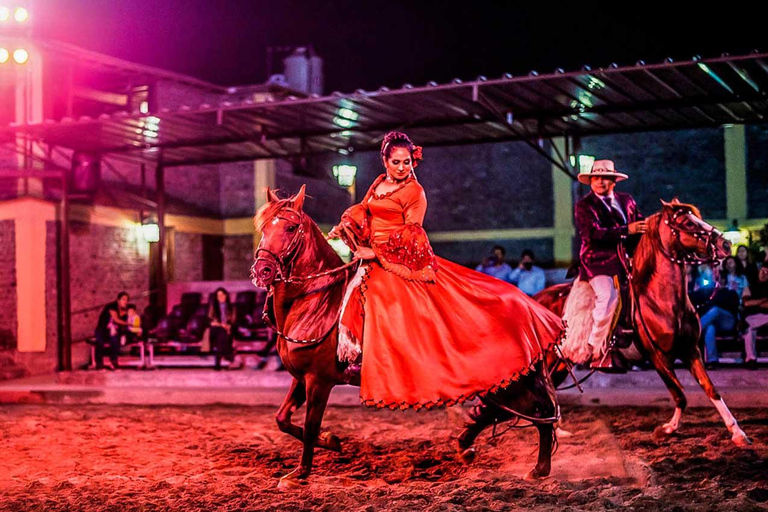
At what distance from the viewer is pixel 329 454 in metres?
7.16

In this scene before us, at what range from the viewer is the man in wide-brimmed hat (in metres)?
7.57

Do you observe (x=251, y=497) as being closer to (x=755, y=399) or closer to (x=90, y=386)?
(x=755, y=399)

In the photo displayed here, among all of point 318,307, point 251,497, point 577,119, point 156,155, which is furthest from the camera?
point 156,155

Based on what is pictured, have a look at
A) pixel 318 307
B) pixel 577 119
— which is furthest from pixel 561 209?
pixel 318 307

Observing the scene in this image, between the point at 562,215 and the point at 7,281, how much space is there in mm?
14816

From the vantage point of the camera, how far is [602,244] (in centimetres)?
770

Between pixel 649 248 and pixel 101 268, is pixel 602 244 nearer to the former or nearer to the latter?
pixel 649 248

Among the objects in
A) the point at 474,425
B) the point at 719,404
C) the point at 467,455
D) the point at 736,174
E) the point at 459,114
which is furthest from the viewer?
the point at 736,174

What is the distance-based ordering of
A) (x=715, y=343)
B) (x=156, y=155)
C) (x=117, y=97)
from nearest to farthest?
(x=715, y=343)
(x=156, y=155)
(x=117, y=97)

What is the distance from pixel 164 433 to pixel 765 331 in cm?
836

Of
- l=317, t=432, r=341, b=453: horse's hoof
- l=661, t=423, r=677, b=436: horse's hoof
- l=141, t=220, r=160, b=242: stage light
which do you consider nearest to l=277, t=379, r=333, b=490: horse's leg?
l=317, t=432, r=341, b=453: horse's hoof

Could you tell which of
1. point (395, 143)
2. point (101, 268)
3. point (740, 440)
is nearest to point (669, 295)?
point (740, 440)

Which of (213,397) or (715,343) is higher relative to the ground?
(715,343)

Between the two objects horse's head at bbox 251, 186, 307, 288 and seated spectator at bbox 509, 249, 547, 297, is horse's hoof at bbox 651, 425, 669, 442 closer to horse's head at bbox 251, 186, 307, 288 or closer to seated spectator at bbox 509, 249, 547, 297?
horse's head at bbox 251, 186, 307, 288
